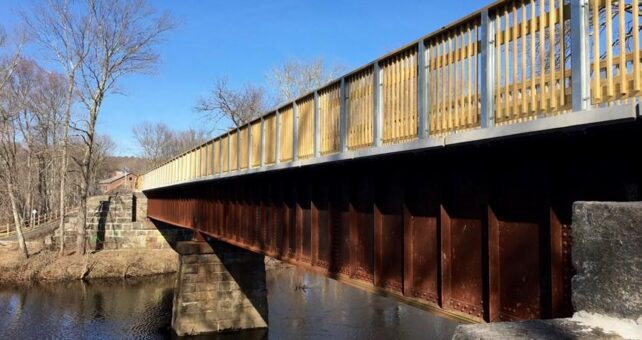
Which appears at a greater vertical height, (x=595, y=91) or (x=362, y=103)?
(x=362, y=103)

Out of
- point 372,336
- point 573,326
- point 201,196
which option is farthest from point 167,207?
point 573,326

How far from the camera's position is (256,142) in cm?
1359

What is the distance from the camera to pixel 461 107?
5.62m

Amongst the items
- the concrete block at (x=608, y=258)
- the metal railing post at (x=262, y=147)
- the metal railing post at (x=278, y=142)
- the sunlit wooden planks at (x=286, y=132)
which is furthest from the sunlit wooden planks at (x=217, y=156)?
the concrete block at (x=608, y=258)

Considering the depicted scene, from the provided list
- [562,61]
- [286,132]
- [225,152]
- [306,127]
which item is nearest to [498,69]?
[562,61]

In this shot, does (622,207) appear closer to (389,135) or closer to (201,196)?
(389,135)

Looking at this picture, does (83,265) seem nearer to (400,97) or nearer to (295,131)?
(295,131)

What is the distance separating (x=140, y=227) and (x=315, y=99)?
36.1 metres

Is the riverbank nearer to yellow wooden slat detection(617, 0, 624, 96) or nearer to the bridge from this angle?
the bridge

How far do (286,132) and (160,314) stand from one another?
1824cm

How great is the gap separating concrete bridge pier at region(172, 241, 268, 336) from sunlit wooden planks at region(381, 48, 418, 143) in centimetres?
1705

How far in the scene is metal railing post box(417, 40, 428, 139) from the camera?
609 cm

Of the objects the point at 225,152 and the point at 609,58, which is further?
the point at 225,152

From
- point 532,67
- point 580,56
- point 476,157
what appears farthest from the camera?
point 476,157
